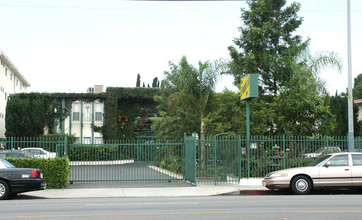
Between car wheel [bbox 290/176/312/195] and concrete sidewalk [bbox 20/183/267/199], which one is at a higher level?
car wheel [bbox 290/176/312/195]

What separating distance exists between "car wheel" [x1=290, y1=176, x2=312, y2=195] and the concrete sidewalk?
1.86 metres

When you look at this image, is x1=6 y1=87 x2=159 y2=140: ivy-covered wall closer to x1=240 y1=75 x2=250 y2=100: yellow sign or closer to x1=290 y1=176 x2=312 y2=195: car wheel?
x1=240 y1=75 x2=250 y2=100: yellow sign

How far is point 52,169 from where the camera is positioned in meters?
16.8

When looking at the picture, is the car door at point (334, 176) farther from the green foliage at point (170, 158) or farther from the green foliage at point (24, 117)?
the green foliage at point (24, 117)

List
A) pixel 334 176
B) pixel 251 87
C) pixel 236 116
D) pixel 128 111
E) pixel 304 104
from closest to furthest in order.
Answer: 1. pixel 334 176
2. pixel 251 87
3. pixel 304 104
4. pixel 236 116
5. pixel 128 111

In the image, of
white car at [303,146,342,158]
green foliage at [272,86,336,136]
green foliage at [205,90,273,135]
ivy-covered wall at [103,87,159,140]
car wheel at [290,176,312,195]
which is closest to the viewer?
car wheel at [290,176,312,195]

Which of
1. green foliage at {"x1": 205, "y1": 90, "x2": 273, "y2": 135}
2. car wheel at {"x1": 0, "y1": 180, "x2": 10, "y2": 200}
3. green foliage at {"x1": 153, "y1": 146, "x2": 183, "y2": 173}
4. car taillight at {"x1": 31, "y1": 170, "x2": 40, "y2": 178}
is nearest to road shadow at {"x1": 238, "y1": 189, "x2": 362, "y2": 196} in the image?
green foliage at {"x1": 153, "y1": 146, "x2": 183, "y2": 173}

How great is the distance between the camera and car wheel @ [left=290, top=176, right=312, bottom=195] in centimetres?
1453

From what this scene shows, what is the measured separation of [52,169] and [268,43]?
51.5 feet

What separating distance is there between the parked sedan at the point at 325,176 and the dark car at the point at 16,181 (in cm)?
810

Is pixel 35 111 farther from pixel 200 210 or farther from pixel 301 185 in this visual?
pixel 200 210

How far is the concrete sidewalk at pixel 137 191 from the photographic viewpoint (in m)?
15.1

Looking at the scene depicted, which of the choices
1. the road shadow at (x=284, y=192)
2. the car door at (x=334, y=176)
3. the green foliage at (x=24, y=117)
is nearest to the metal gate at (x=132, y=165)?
the road shadow at (x=284, y=192)

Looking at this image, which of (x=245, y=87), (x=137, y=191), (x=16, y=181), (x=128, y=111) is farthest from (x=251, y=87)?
(x=128, y=111)
